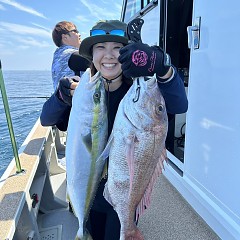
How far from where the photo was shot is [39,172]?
269cm

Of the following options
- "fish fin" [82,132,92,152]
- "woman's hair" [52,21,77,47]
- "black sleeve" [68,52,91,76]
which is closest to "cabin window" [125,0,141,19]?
"woman's hair" [52,21,77,47]

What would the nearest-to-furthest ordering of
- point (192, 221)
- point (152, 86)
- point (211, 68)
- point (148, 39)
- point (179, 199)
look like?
1. point (152, 86)
2. point (211, 68)
3. point (192, 221)
4. point (179, 199)
5. point (148, 39)

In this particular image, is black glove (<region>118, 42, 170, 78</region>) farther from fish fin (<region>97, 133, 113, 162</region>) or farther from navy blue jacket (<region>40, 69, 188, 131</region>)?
fish fin (<region>97, 133, 113, 162</region>)

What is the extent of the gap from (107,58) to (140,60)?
0.37 m

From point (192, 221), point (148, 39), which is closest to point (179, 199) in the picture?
point (192, 221)

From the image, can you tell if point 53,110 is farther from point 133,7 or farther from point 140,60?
point 133,7

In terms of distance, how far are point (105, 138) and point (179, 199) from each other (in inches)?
65.8

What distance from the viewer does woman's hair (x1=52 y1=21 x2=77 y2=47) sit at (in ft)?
9.83

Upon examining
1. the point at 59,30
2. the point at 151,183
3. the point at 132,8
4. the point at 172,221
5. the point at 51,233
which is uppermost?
the point at 132,8

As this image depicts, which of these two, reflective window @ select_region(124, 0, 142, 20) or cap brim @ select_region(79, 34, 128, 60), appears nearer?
cap brim @ select_region(79, 34, 128, 60)

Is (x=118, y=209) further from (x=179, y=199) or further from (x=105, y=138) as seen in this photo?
(x=179, y=199)

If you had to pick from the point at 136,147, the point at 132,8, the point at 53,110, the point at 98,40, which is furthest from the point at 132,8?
the point at 136,147

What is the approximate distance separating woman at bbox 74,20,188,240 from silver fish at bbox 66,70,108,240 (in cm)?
10

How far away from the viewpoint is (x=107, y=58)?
134 cm
